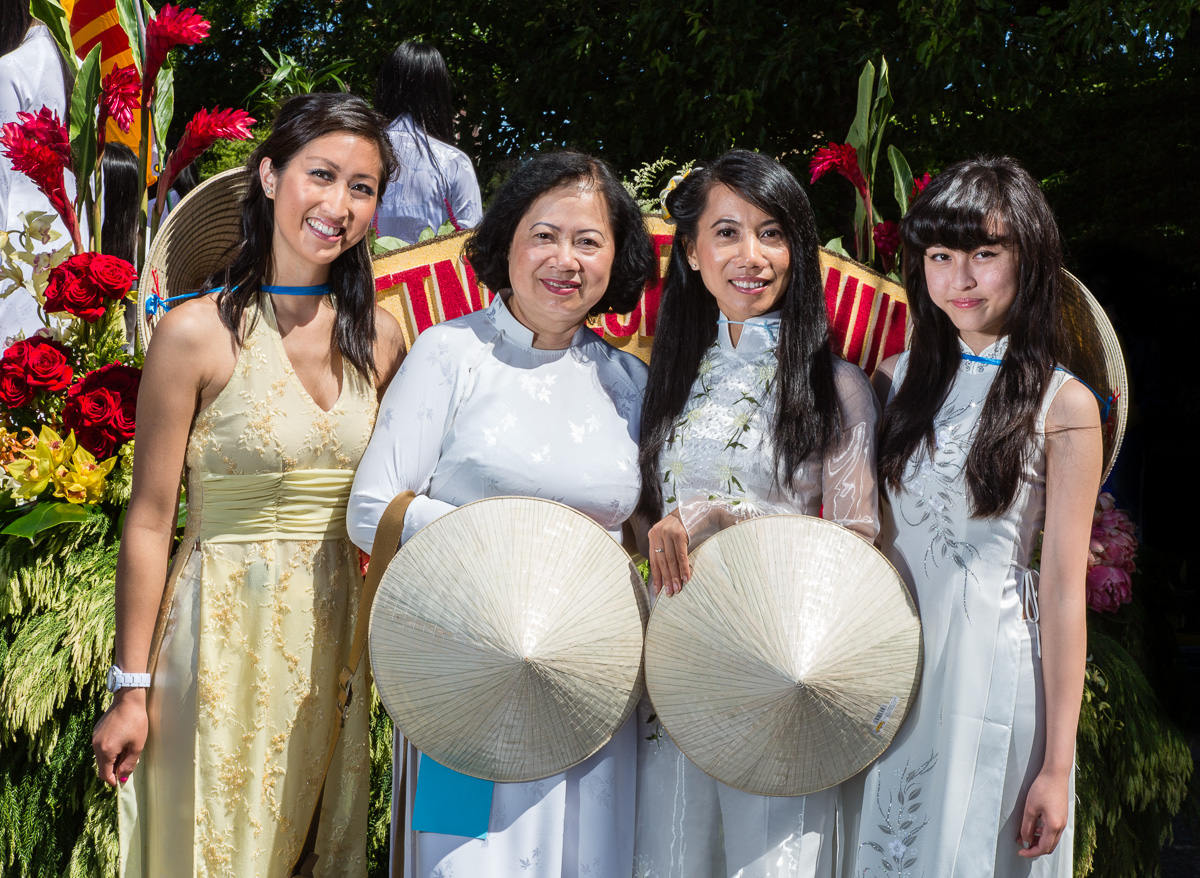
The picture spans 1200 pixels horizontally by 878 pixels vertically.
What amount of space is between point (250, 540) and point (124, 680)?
34 centimetres

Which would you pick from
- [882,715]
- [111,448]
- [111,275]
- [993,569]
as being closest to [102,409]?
[111,448]

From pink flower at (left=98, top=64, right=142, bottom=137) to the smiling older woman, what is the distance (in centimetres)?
122

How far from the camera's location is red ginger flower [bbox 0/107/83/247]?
101 inches

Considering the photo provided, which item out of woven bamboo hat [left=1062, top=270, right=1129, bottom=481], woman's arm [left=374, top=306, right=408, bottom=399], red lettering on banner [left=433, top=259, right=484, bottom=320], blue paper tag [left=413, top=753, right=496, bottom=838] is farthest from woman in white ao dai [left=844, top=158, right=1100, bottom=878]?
red lettering on banner [left=433, top=259, right=484, bottom=320]

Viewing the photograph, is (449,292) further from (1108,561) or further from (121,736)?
(1108,561)

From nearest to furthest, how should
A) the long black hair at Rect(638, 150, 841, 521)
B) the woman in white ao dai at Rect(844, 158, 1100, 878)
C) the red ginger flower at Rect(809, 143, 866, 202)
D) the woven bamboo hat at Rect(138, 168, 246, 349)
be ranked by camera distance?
the woman in white ao dai at Rect(844, 158, 1100, 878)
the long black hair at Rect(638, 150, 841, 521)
the woven bamboo hat at Rect(138, 168, 246, 349)
the red ginger flower at Rect(809, 143, 866, 202)

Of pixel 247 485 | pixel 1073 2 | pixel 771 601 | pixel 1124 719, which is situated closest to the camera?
pixel 771 601

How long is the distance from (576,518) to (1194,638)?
16.8 ft

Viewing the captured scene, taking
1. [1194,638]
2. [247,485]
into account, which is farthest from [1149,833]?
[1194,638]

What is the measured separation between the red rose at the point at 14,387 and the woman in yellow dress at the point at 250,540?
711mm

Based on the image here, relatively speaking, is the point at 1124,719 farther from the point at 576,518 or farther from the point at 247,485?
the point at 247,485

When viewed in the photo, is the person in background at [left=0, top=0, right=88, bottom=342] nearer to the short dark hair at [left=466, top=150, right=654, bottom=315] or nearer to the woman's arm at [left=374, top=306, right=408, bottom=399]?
the woman's arm at [left=374, top=306, right=408, bottom=399]

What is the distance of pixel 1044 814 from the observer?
6.10 feet

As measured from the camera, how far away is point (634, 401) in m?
2.12
